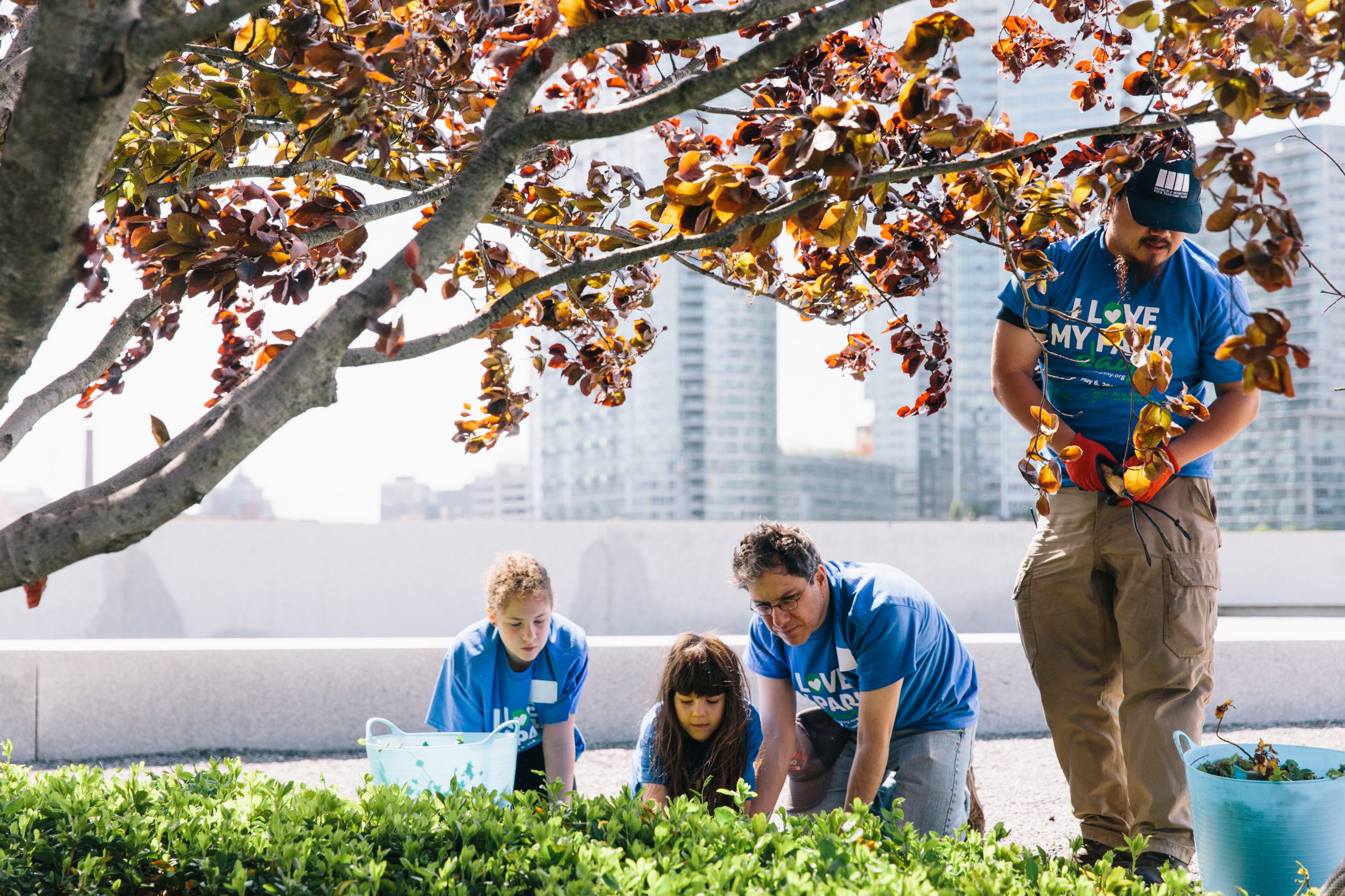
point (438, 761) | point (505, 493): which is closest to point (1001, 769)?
point (438, 761)

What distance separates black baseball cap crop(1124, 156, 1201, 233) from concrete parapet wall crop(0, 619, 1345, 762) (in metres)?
3.48

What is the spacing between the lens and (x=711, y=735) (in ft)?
11.2

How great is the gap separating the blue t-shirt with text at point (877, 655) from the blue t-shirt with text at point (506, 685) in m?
0.63

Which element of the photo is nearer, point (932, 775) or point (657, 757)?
point (932, 775)

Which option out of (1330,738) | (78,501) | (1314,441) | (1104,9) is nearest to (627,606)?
(1330,738)

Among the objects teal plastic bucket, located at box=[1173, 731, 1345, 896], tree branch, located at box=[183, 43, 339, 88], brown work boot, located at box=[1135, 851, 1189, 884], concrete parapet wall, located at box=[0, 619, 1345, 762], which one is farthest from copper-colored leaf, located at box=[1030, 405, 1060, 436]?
concrete parapet wall, located at box=[0, 619, 1345, 762]

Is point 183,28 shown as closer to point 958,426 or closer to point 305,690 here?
point 305,690

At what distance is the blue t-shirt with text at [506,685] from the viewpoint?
11.9 ft

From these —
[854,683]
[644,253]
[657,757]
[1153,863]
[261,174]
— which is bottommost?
[1153,863]

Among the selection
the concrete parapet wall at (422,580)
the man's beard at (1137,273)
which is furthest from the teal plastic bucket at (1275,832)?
the concrete parapet wall at (422,580)

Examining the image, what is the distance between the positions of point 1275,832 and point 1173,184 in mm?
1555

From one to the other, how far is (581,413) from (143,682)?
15.4 m

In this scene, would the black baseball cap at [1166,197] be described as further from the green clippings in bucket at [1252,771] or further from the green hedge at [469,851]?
the green hedge at [469,851]

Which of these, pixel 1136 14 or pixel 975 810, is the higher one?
pixel 1136 14
